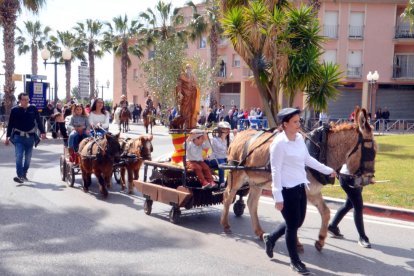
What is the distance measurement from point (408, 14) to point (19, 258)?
81.6 feet

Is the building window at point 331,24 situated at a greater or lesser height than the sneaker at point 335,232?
greater

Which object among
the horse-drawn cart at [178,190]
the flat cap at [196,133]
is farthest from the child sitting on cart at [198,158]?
the horse-drawn cart at [178,190]

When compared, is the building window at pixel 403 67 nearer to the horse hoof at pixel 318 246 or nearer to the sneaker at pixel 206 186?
the sneaker at pixel 206 186

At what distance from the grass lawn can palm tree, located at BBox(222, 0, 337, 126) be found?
10.7ft

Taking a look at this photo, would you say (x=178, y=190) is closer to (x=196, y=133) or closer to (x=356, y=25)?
(x=196, y=133)

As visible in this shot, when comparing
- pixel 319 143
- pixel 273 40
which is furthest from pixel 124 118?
pixel 319 143

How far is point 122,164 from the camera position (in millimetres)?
10406

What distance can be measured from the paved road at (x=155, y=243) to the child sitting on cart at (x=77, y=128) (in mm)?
1830

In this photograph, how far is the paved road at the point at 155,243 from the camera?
18.7 ft

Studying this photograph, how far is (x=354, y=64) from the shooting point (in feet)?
129

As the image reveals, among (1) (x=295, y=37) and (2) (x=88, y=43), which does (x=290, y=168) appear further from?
(2) (x=88, y=43)

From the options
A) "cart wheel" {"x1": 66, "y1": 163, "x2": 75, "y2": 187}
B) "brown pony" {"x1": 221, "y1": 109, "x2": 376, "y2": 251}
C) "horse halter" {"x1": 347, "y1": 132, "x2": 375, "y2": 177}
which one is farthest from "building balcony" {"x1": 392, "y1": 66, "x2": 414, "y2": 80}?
"horse halter" {"x1": 347, "y1": 132, "x2": 375, "y2": 177}

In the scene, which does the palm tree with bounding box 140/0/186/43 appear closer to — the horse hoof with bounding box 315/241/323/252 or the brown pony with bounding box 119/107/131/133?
the brown pony with bounding box 119/107/131/133

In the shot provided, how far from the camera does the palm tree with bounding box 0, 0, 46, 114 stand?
71.9 feet
